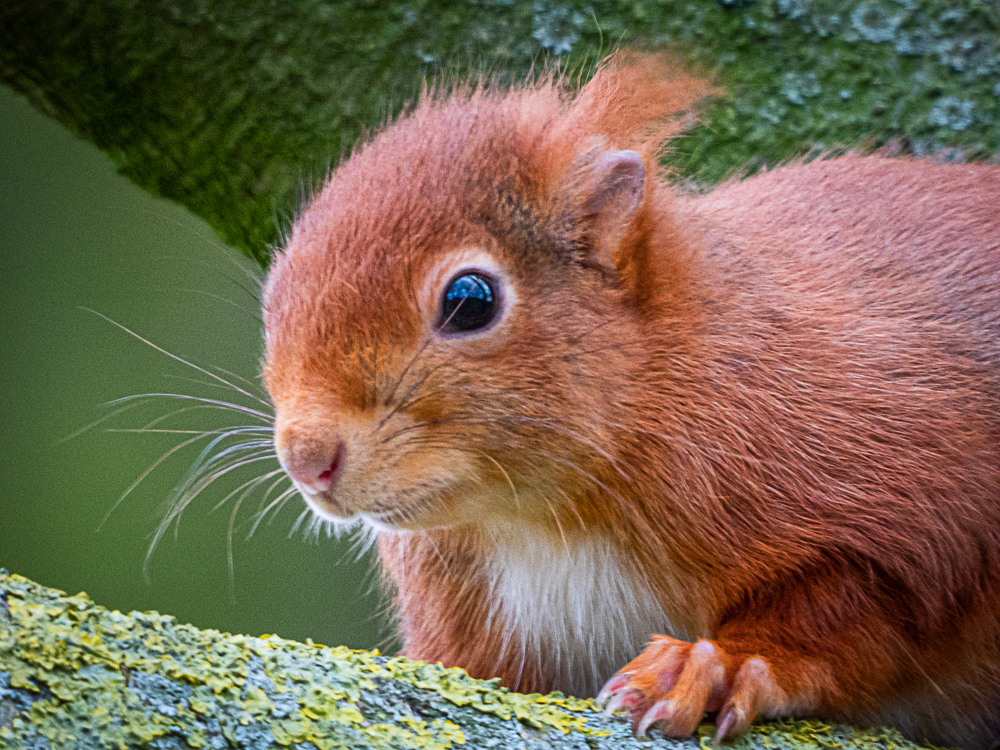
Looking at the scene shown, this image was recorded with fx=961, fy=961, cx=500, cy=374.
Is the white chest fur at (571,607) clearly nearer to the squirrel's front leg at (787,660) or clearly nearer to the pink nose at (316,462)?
A: the squirrel's front leg at (787,660)

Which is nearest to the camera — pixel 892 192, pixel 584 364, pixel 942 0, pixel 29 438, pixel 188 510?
pixel 584 364

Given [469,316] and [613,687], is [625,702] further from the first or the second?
[469,316]

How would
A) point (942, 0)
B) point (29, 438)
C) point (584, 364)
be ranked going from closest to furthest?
point (584, 364), point (29, 438), point (942, 0)

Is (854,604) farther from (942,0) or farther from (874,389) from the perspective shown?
(942,0)

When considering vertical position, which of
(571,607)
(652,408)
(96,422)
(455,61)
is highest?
(455,61)

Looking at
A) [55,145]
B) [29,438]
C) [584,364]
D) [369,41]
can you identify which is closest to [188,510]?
[29,438]

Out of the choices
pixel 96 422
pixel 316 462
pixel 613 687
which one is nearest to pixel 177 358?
pixel 96 422
